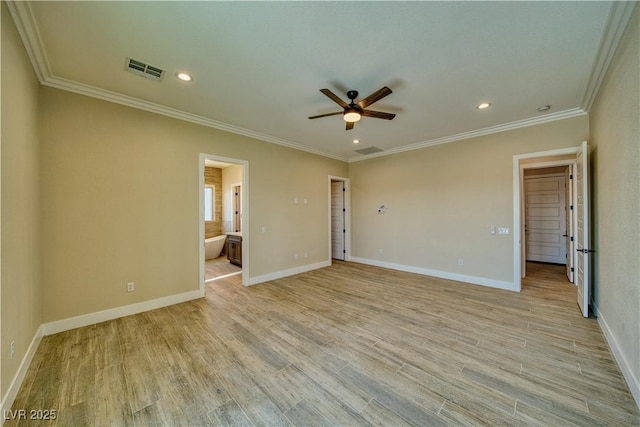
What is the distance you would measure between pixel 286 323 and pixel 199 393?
1308 millimetres

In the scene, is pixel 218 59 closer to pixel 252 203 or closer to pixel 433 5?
pixel 433 5

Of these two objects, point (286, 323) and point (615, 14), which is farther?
point (286, 323)

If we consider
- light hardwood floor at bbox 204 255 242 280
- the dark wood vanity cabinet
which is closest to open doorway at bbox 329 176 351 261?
the dark wood vanity cabinet

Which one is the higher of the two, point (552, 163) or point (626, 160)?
point (552, 163)

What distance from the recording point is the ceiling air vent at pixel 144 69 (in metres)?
2.53

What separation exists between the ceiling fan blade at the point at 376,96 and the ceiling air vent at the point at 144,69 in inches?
90.6

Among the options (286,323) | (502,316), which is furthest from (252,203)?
(502,316)

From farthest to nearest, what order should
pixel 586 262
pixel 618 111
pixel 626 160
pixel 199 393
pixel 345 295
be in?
pixel 345 295 < pixel 586 262 < pixel 618 111 < pixel 626 160 < pixel 199 393

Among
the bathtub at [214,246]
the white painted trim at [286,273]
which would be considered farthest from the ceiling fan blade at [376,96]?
the bathtub at [214,246]

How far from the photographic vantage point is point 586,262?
10.1 ft

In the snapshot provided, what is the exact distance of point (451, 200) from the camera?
5027 mm

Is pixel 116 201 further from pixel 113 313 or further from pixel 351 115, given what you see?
pixel 351 115

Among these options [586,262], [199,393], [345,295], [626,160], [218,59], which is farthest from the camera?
[345,295]

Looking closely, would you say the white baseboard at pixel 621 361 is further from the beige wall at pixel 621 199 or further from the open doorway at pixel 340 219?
the open doorway at pixel 340 219
